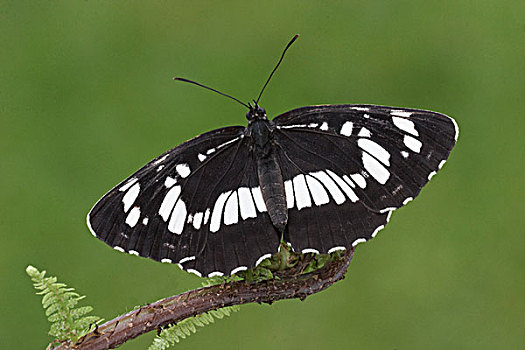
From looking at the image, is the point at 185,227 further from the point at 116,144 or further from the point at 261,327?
the point at 116,144

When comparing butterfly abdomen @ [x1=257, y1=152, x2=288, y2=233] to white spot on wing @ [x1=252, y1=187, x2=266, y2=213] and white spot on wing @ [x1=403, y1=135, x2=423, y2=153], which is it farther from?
white spot on wing @ [x1=403, y1=135, x2=423, y2=153]

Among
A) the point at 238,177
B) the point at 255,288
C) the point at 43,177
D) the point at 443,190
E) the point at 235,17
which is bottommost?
the point at 255,288

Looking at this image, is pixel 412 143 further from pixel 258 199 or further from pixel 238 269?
pixel 238 269

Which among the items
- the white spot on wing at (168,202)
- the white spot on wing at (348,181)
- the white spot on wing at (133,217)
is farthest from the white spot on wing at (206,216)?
the white spot on wing at (348,181)

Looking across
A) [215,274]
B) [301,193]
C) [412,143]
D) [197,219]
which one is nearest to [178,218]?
[197,219]

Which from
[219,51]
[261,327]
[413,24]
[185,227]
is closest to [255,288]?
[185,227]
